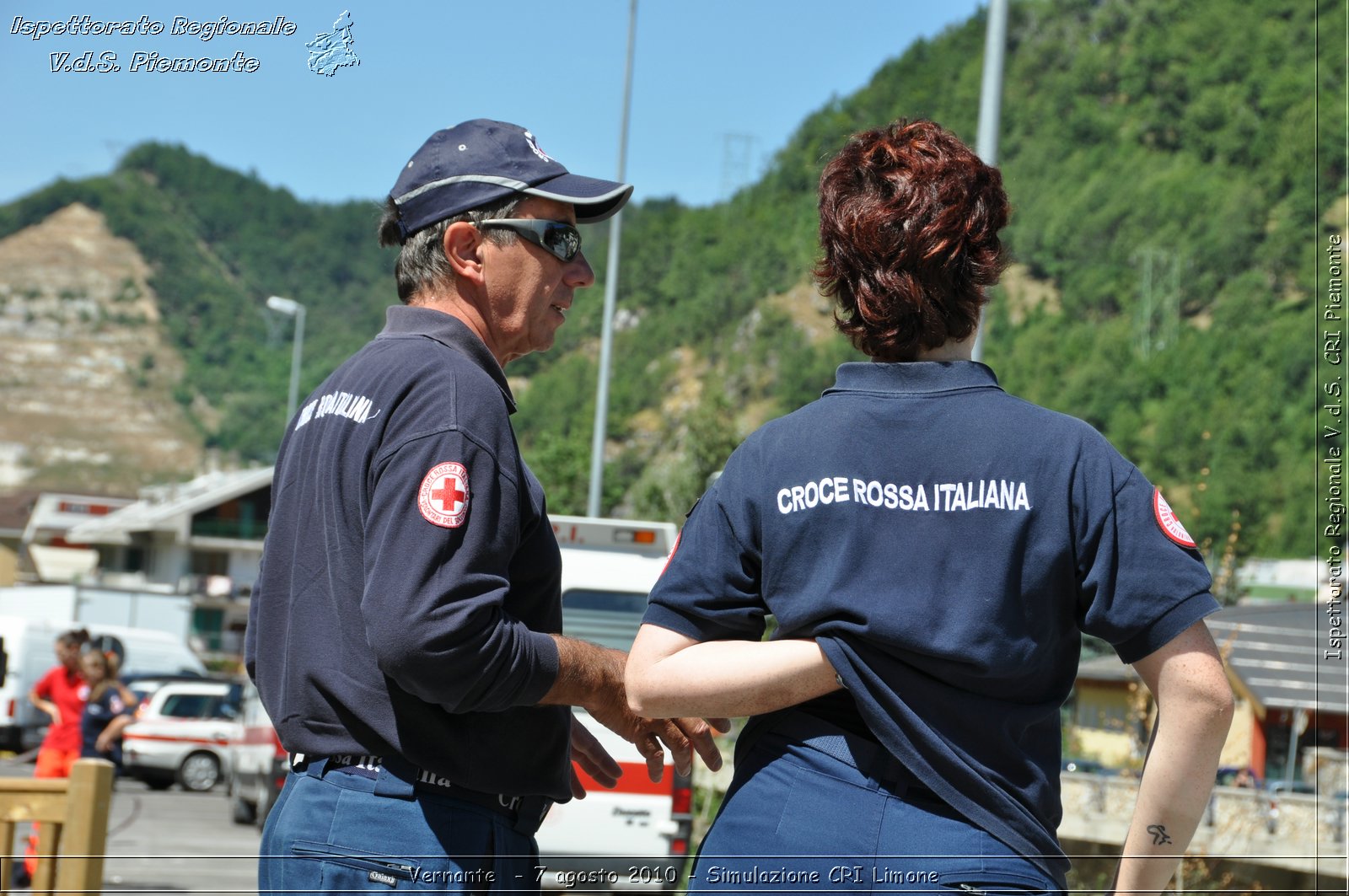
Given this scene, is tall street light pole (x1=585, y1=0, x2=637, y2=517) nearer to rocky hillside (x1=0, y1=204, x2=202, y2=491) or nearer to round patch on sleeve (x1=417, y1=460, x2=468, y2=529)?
round patch on sleeve (x1=417, y1=460, x2=468, y2=529)

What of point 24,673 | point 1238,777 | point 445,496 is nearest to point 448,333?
point 445,496

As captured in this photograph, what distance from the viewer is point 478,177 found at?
8.68 ft

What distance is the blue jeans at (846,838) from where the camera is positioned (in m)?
2.01

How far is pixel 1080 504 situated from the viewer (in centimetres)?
203

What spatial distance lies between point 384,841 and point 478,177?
3.96 ft

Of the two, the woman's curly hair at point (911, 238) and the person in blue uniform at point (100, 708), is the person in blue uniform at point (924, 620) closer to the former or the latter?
the woman's curly hair at point (911, 238)

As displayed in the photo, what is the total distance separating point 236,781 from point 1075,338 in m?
95.5

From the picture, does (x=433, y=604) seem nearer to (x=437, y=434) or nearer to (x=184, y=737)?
(x=437, y=434)

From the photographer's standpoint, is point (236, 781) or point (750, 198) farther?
point (750, 198)

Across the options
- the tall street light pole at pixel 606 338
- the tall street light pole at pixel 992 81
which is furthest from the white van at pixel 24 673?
the tall street light pole at pixel 992 81

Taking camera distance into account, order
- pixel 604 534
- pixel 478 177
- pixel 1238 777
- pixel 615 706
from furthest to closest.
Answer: pixel 1238 777 → pixel 604 534 → pixel 478 177 → pixel 615 706

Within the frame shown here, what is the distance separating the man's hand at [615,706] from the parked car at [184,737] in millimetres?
23154

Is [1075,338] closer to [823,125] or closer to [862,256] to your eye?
[823,125]

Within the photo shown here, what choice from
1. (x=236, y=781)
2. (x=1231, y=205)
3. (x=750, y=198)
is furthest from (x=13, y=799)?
(x=750, y=198)
